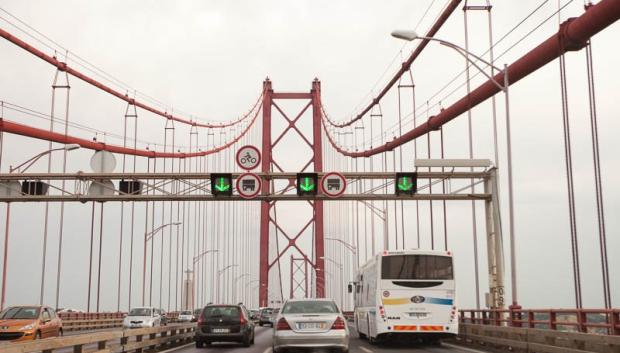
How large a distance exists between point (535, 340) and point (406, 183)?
13121mm

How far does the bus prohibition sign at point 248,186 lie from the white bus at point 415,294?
8.91 m

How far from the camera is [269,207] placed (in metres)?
88.1

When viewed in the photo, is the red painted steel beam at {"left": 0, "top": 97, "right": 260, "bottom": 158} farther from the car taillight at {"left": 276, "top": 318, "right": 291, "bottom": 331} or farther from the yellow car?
the car taillight at {"left": 276, "top": 318, "right": 291, "bottom": 331}

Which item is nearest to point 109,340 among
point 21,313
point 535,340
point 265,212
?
point 21,313

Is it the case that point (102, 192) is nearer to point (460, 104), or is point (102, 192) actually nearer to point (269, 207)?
point (460, 104)

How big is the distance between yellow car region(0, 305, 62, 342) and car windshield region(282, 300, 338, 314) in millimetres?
8458

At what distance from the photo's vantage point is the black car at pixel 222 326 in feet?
80.7

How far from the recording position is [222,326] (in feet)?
80.9

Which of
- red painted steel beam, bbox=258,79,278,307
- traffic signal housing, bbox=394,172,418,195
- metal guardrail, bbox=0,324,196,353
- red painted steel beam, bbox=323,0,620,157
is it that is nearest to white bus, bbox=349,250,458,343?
metal guardrail, bbox=0,324,196,353

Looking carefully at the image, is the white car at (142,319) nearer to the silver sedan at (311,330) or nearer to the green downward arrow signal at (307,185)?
the green downward arrow signal at (307,185)

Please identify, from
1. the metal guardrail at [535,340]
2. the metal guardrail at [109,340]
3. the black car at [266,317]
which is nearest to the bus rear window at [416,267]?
the metal guardrail at [535,340]

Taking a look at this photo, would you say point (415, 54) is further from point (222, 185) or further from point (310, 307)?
point (310, 307)

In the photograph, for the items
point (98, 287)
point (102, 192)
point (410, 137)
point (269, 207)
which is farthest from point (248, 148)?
point (269, 207)

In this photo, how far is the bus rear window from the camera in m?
23.7
